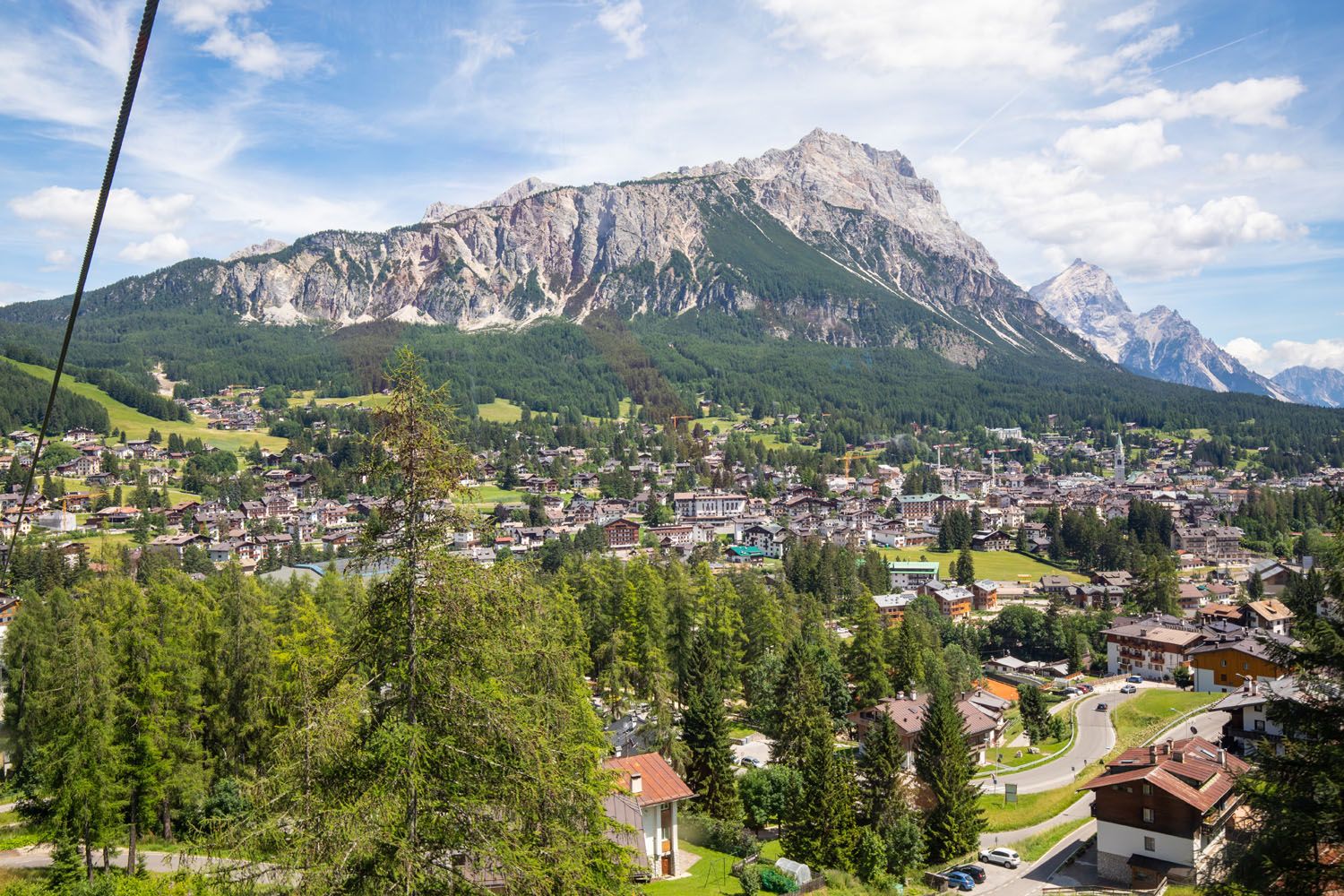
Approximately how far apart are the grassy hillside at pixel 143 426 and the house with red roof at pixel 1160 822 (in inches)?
5083

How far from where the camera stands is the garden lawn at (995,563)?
8944 centimetres

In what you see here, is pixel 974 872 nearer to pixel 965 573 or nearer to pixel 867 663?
pixel 867 663

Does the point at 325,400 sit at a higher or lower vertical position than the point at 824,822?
higher

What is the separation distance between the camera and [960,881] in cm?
2466

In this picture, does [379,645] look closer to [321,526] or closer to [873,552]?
[873,552]

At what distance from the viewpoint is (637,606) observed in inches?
1555

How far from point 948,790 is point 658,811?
32.8ft

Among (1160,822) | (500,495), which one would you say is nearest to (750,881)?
(1160,822)

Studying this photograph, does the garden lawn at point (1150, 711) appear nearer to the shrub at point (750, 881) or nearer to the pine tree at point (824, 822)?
the pine tree at point (824, 822)

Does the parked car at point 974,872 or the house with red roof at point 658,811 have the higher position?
the house with red roof at point 658,811

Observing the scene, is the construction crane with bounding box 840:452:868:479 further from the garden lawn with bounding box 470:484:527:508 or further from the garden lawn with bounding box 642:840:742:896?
the garden lawn with bounding box 642:840:742:896

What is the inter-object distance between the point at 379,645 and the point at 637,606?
31763mm

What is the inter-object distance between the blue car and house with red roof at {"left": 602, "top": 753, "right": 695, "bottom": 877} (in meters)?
7.80

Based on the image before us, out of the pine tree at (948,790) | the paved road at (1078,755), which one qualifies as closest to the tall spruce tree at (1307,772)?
the pine tree at (948,790)
